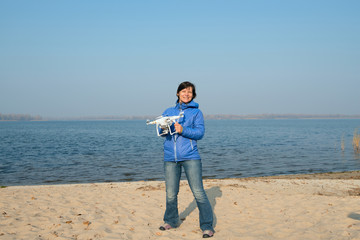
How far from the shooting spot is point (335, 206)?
7066mm

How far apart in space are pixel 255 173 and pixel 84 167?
1094 cm

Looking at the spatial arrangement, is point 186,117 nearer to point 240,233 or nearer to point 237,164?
point 240,233

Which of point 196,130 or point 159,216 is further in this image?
point 159,216

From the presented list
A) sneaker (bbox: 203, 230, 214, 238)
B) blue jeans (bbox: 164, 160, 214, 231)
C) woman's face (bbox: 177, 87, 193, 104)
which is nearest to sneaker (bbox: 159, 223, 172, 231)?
blue jeans (bbox: 164, 160, 214, 231)

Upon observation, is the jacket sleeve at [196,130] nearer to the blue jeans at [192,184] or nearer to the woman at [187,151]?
the woman at [187,151]

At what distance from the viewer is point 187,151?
Result: 188 inches

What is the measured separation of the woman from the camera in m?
4.79

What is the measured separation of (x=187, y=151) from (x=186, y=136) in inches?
9.9

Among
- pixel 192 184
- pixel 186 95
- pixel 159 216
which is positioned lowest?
pixel 159 216

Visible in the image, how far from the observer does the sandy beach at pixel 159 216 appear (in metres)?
5.33

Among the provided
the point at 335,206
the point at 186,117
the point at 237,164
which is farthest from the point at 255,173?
the point at 186,117

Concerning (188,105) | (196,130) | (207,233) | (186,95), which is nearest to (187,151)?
(196,130)

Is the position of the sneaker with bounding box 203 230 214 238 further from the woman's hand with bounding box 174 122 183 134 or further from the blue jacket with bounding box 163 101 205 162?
the woman's hand with bounding box 174 122 183 134

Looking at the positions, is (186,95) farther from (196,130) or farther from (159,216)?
(159,216)
